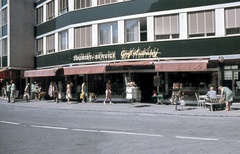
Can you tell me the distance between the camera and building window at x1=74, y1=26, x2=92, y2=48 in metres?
26.1

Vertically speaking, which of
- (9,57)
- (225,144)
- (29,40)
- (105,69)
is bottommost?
(225,144)

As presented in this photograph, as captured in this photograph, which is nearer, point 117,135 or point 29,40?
point 117,135

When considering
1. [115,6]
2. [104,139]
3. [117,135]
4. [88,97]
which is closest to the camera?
[104,139]

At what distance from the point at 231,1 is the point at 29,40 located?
75.7 ft

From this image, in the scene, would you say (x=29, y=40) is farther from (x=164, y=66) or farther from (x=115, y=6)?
(x=164, y=66)

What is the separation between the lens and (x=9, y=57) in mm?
33031

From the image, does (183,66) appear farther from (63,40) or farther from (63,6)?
(63,6)

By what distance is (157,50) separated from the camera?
22453 mm

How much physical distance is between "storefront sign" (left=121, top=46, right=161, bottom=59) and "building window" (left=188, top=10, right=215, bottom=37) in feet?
9.70

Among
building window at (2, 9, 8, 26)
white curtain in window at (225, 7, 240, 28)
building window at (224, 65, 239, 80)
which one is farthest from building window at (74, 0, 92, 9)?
building window at (224, 65, 239, 80)

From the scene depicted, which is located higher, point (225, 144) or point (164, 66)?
A: point (164, 66)

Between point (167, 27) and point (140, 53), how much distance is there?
285 cm

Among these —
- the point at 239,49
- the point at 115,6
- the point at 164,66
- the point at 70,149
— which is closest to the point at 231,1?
the point at 239,49

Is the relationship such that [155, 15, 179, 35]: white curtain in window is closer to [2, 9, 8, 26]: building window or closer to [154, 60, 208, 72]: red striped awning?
[154, 60, 208, 72]: red striped awning
